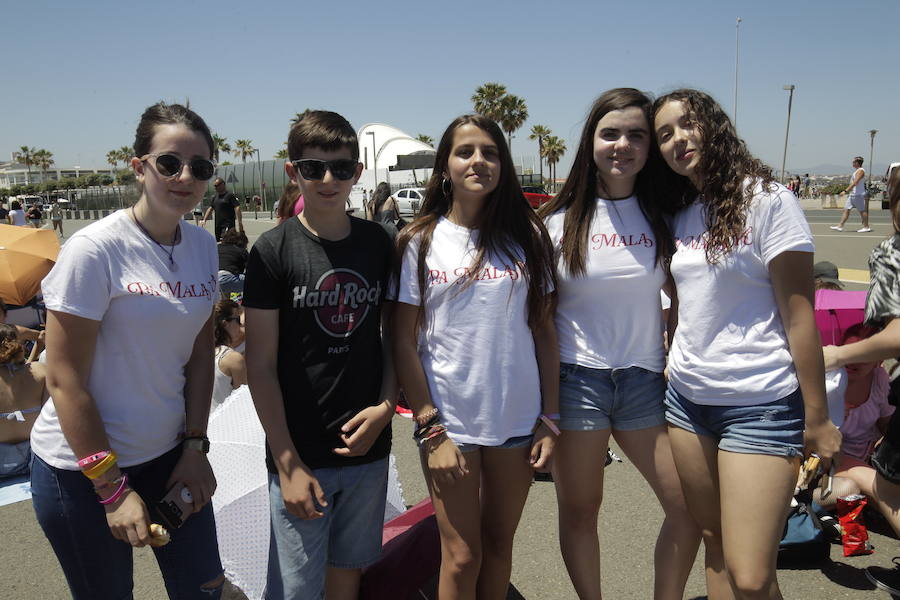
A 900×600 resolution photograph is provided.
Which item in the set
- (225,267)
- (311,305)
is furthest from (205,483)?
(225,267)

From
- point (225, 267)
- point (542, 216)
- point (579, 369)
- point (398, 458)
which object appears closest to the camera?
point (579, 369)

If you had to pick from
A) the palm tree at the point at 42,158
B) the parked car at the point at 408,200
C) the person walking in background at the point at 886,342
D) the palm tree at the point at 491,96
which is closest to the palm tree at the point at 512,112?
the palm tree at the point at 491,96

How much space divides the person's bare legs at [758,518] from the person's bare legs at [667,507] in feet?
0.99

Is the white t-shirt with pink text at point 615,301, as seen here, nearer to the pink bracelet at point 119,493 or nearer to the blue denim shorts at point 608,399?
the blue denim shorts at point 608,399

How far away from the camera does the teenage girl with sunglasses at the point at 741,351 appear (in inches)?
78.5

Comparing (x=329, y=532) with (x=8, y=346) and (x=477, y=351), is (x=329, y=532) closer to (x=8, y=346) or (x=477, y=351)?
(x=477, y=351)

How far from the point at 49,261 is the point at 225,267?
176 cm

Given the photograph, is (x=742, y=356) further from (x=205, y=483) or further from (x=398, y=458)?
(x=398, y=458)

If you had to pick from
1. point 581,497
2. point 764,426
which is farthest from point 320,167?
point 764,426

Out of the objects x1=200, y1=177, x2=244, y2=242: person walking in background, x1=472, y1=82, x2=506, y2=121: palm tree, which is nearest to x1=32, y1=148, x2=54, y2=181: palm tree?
x1=472, y1=82, x2=506, y2=121: palm tree

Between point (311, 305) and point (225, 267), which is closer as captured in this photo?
point (311, 305)

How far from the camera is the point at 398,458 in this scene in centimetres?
458

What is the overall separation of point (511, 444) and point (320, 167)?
3.91 feet

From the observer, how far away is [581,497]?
2.38m
